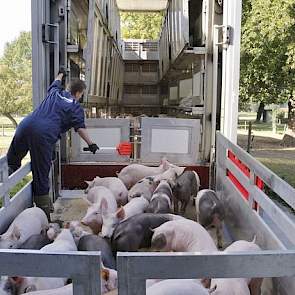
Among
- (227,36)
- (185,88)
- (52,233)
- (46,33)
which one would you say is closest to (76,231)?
(52,233)

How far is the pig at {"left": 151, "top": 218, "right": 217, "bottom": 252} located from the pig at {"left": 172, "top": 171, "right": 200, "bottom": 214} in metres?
1.19

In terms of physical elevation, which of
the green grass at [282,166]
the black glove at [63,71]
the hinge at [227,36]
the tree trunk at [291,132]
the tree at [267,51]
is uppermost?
the tree at [267,51]

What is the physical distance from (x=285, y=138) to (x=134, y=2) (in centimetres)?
1107

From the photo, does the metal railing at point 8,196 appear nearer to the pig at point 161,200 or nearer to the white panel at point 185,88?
the pig at point 161,200

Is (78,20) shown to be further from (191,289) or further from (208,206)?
(191,289)

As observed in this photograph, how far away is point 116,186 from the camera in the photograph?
4445 mm

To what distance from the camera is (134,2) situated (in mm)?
10867

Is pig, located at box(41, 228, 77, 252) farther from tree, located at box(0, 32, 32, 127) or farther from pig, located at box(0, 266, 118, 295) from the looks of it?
tree, located at box(0, 32, 32, 127)

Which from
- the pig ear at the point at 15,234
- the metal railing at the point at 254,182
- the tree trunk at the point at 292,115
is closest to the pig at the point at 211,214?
the metal railing at the point at 254,182

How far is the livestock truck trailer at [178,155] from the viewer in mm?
1516

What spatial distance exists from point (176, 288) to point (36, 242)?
5.34 ft

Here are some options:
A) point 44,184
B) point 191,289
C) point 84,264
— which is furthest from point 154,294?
point 44,184

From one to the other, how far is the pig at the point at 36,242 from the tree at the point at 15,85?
1738 cm

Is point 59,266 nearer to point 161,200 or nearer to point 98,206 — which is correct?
point 98,206
